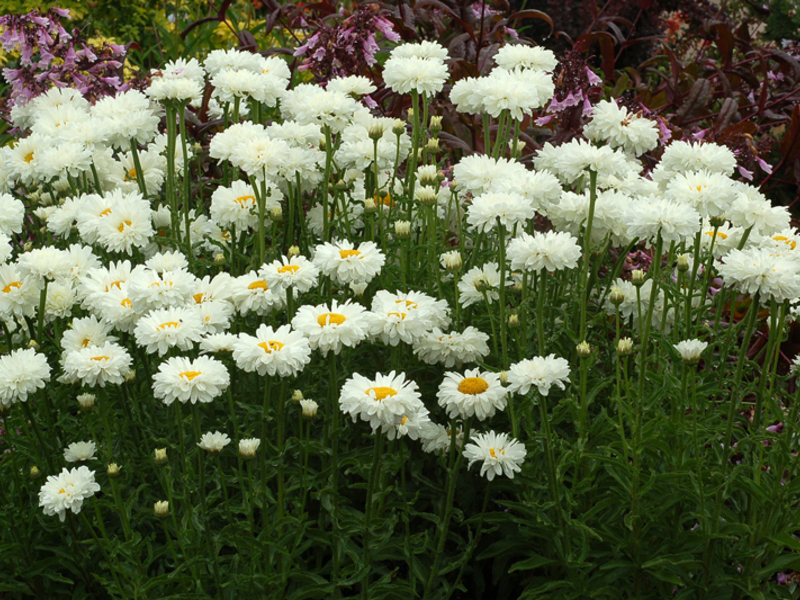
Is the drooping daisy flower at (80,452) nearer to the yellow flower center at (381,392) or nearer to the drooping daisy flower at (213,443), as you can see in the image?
the drooping daisy flower at (213,443)

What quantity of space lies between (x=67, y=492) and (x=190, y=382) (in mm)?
519

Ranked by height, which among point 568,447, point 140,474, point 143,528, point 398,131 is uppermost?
point 398,131

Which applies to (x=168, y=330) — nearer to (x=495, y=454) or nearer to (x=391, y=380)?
(x=391, y=380)

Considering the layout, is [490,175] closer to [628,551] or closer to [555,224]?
[555,224]

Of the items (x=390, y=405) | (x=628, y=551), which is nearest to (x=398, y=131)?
(x=390, y=405)

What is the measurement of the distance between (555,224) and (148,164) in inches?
67.3

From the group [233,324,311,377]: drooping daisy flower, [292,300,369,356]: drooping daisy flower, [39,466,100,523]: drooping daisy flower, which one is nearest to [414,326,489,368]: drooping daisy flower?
[292,300,369,356]: drooping daisy flower

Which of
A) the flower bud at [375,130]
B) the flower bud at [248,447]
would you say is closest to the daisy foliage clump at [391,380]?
the flower bud at [248,447]

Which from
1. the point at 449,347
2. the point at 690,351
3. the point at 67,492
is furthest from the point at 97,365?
the point at 690,351

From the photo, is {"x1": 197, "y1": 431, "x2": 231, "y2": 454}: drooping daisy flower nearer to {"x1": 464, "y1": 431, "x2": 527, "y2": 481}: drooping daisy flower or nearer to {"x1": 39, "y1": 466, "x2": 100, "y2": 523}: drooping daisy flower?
{"x1": 39, "y1": 466, "x2": 100, "y2": 523}: drooping daisy flower

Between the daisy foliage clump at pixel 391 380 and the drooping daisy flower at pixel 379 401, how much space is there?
0.01 m

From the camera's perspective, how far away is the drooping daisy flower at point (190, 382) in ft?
6.06

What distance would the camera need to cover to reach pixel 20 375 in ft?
6.83

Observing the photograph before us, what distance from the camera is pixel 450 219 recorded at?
10.8 feet
